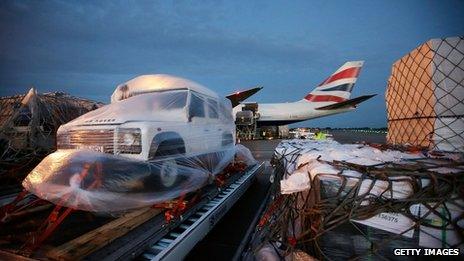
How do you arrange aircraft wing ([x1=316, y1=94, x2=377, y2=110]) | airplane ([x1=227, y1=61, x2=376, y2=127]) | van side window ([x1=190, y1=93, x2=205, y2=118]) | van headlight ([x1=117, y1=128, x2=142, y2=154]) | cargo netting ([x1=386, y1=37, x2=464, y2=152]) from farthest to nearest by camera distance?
1. airplane ([x1=227, y1=61, x2=376, y2=127])
2. aircraft wing ([x1=316, y1=94, x2=377, y2=110])
3. van side window ([x1=190, y1=93, x2=205, y2=118])
4. van headlight ([x1=117, y1=128, x2=142, y2=154])
5. cargo netting ([x1=386, y1=37, x2=464, y2=152])

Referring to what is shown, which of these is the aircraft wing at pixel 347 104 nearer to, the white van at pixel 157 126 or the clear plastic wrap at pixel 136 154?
the white van at pixel 157 126

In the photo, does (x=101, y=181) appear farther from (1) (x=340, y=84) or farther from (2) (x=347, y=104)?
(1) (x=340, y=84)

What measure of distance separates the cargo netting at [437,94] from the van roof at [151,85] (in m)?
3.71

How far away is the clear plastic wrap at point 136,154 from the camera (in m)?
3.02

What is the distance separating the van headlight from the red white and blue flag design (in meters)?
26.9

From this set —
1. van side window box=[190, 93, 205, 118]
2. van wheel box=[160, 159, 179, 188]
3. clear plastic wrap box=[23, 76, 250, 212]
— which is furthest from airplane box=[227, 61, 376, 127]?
van wheel box=[160, 159, 179, 188]

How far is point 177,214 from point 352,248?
83.7 inches

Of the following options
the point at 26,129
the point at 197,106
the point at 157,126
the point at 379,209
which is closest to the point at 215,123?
the point at 197,106

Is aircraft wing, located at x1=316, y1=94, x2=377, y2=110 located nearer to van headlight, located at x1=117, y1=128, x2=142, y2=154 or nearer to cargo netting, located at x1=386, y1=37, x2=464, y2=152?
cargo netting, located at x1=386, y1=37, x2=464, y2=152

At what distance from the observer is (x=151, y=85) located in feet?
18.8

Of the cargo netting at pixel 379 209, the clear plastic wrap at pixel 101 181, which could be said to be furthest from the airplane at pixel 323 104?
the cargo netting at pixel 379 209

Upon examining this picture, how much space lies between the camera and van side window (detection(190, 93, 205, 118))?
515cm

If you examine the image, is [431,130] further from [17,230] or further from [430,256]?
[17,230]

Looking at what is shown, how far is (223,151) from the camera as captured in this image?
20.4 ft
